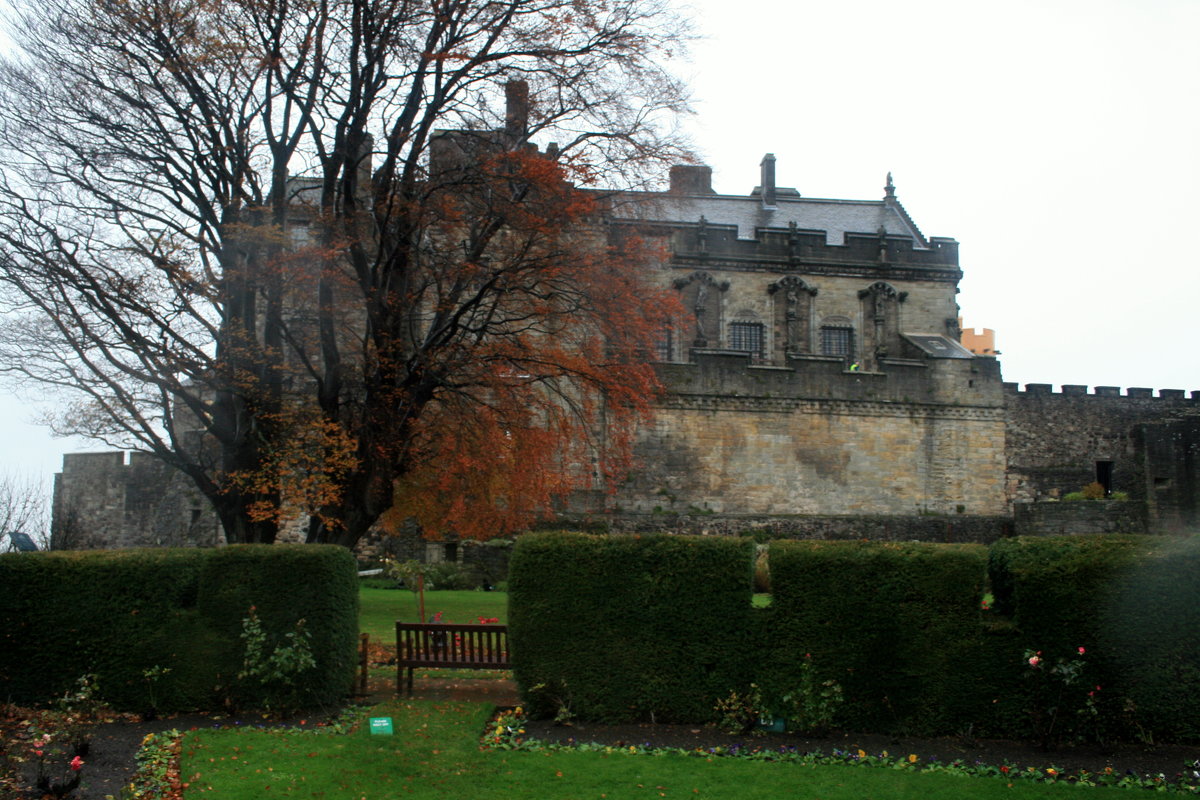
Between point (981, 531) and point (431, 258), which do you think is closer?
point (431, 258)

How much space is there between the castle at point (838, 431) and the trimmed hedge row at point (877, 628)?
11392 mm

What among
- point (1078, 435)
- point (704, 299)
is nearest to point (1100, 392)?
point (1078, 435)

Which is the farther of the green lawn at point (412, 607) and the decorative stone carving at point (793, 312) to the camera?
the decorative stone carving at point (793, 312)

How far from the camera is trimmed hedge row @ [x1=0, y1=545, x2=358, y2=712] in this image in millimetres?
11773

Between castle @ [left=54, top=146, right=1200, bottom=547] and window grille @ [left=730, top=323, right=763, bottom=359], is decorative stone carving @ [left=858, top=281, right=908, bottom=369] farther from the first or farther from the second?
window grille @ [left=730, top=323, right=763, bottom=359]

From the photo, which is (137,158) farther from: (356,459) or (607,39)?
(607,39)

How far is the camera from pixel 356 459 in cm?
1669

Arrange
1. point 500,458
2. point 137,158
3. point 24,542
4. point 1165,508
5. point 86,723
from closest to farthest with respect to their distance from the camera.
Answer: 1. point 86,723
2. point 137,158
3. point 500,458
4. point 1165,508
5. point 24,542

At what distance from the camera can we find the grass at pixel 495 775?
891 centimetres

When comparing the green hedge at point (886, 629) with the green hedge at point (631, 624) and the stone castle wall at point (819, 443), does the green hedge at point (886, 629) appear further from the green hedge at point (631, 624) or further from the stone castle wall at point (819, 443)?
the stone castle wall at point (819, 443)

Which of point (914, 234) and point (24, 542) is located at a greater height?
point (914, 234)

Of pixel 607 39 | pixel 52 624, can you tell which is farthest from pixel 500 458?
pixel 52 624

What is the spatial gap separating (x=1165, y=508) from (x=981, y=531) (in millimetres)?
4622

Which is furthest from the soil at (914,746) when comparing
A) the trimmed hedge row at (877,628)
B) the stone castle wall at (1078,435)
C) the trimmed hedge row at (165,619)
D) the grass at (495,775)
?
the stone castle wall at (1078,435)
